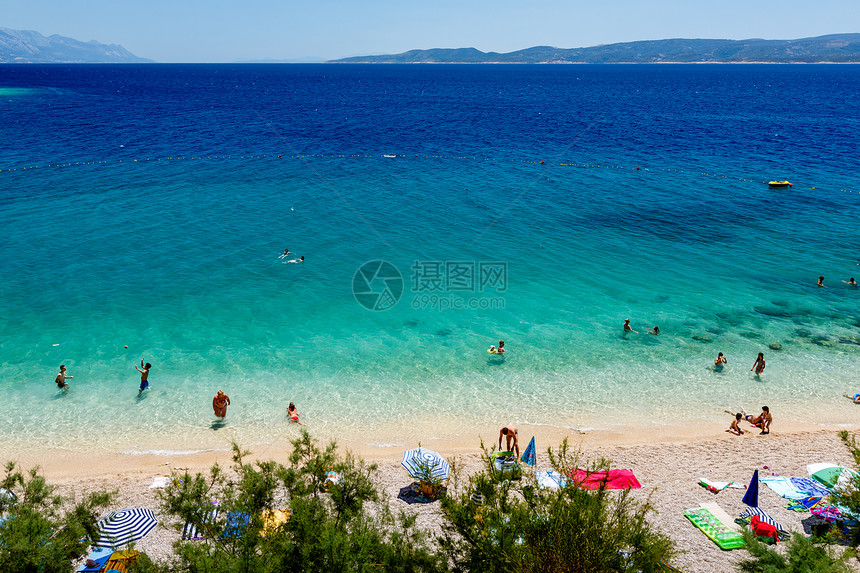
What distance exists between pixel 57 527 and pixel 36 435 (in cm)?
898

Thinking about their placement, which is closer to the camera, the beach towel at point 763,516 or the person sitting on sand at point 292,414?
the beach towel at point 763,516

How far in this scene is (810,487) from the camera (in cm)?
1636

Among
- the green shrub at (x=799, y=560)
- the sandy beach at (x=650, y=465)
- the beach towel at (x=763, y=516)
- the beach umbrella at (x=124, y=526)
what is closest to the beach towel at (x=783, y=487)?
the sandy beach at (x=650, y=465)

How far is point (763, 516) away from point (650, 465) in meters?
4.13

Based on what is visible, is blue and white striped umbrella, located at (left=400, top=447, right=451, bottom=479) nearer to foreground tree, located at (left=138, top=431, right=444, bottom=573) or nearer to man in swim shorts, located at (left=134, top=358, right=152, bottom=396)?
foreground tree, located at (left=138, top=431, right=444, bottom=573)

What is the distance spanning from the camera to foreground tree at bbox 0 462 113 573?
11.3 meters

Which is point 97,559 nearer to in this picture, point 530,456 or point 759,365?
point 530,456

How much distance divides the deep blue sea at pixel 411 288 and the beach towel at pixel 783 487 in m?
4.18

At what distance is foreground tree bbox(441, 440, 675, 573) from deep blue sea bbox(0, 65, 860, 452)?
834 cm

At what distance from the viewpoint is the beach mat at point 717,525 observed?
563 inches

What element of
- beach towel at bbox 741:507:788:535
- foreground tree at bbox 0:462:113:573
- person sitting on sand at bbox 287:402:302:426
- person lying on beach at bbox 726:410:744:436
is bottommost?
person lying on beach at bbox 726:410:744:436

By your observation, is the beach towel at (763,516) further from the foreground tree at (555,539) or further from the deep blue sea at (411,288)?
the deep blue sea at (411,288)

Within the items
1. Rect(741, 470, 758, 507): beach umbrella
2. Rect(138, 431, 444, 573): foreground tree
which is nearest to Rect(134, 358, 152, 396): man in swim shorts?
Rect(138, 431, 444, 573): foreground tree

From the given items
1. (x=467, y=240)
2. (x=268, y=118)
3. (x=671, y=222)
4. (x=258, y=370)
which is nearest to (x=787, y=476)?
(x=258, y=370)
